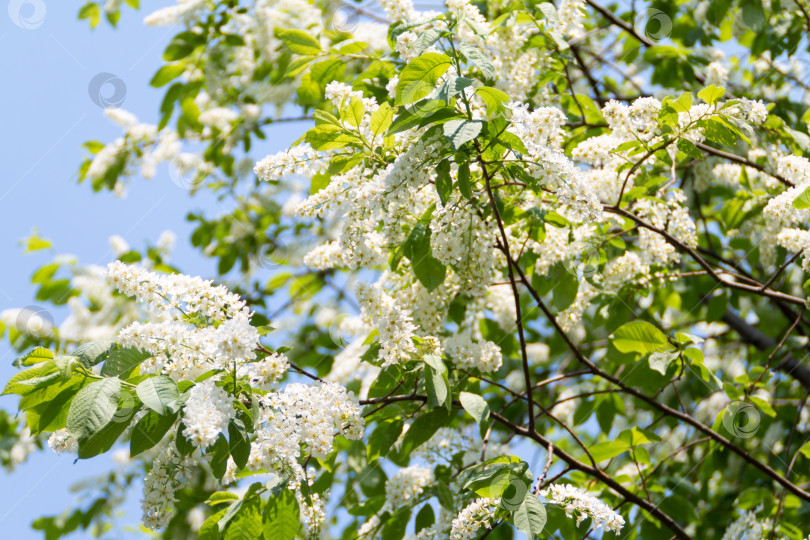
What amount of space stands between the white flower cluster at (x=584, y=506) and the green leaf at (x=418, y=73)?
3.79 feet

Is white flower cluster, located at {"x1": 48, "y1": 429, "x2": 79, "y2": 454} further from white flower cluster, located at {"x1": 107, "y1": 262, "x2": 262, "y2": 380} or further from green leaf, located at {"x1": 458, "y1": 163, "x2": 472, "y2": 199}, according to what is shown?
green leaf, located at {"x1": 458, "y1": 163, "x2": 472, "y2": 199}

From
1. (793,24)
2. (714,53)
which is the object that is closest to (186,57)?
(714,53)

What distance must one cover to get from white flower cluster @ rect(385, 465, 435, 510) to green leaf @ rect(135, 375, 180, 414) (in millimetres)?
1326

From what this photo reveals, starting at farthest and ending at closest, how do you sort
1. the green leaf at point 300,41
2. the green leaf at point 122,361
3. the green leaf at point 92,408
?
1. the green leaf at point 300,41
2. the green leaf at point 122,361
3. the green leaf at point 92,408

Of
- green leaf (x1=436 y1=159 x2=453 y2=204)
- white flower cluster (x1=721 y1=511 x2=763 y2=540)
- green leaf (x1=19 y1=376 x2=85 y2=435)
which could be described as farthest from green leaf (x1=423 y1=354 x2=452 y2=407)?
white flower cluster (x1=721 y1=511 x2=763 y2=540)

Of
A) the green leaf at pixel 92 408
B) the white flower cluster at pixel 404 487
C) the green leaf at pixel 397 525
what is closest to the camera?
the green leaf at pixel 92 408

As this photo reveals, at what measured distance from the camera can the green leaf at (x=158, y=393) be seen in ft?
5.00

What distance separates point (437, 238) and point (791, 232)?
4.52 ft

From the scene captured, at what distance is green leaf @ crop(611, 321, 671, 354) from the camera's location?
A: 7.89 feet

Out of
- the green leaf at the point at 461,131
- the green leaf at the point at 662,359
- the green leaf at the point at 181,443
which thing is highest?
the green leaf at the point at 461,131

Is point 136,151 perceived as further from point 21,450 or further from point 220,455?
point 220,455

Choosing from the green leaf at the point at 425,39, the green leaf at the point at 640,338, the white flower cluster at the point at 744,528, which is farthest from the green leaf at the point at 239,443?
the white flower cluster at the point at 744,528

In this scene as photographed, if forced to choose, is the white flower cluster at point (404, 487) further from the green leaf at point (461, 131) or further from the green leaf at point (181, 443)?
the green leaf at point (461, 131)

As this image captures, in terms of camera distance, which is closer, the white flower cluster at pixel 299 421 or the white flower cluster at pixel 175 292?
the white flower cluster at pixel 299 421
